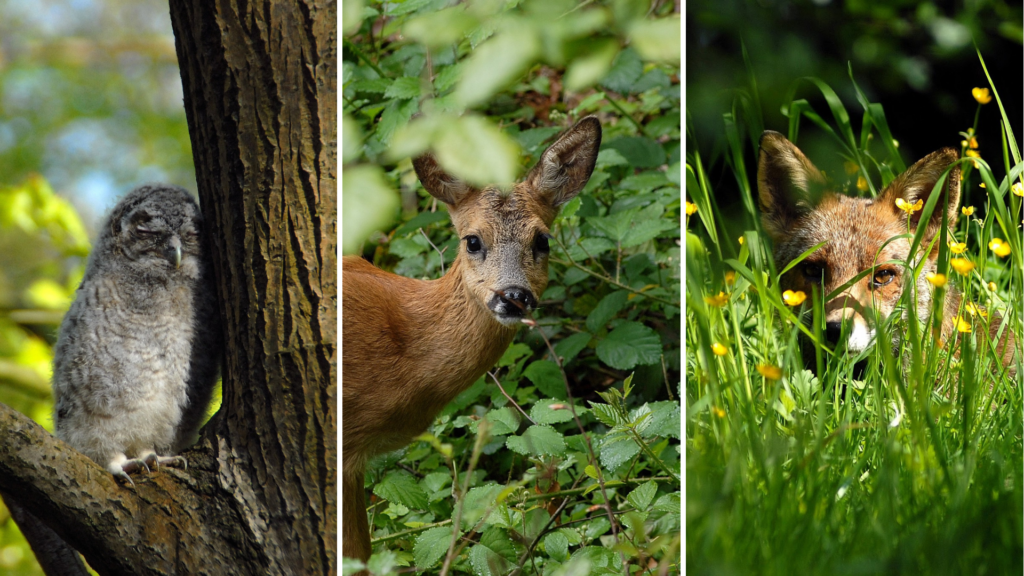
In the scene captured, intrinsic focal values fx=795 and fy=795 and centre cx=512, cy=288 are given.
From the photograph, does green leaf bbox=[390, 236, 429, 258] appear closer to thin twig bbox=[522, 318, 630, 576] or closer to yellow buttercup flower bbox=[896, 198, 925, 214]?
thin twig bbox=[522, 318, 630, 576]

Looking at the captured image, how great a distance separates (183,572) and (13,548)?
230 cm

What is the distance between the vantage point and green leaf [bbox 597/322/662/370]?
182 centimetres

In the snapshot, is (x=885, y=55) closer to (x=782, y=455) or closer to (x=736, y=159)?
(x=736, y=159)

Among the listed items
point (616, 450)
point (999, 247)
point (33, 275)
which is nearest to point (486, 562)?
point (616, 450)

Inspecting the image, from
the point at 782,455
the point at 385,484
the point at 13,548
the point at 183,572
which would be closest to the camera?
the point at 782,455

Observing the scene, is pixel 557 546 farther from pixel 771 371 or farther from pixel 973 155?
pixel 973 155

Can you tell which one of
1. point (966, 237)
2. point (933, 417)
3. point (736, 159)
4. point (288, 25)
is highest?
point (288, 25)

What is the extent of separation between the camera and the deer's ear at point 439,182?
1867 mm

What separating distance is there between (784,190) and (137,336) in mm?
1318

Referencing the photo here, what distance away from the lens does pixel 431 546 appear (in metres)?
1.68

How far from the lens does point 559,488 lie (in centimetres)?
191

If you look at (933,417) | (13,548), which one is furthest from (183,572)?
(13,548)

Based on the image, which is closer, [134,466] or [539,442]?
[134,466]

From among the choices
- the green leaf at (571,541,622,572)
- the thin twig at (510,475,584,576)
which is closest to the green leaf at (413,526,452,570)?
the thin twig at (510,475,584,576)
